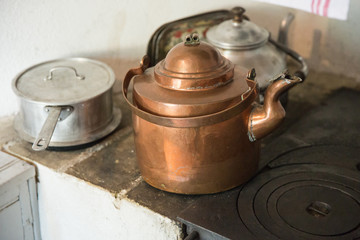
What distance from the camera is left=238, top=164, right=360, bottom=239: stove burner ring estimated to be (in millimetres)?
1134

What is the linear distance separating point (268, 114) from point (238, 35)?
45 cm

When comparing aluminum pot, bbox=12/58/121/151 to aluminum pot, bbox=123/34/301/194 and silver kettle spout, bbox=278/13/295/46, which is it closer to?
aluminum pot, bbox=123/34/301/194

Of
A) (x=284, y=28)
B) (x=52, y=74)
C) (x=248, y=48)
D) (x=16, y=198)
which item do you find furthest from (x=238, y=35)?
(x=16, y=198)

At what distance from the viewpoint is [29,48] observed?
1.61 m

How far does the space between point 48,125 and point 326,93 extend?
1232mm

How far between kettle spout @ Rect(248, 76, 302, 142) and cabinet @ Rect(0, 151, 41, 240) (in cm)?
73

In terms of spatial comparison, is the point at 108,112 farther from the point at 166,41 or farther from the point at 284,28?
the point at 284,28

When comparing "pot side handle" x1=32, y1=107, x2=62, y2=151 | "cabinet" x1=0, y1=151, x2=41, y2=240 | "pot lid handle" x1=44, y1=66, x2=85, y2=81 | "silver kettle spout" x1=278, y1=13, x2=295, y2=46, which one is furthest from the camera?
"silver kettle spout" x1=278, y1=13, x2=295, y2=46

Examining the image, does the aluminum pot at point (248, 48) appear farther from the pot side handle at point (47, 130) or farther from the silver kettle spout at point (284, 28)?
the pot side handle at point (47, 130)

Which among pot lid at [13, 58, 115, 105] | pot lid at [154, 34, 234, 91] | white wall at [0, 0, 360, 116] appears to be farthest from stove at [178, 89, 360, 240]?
white wall at [0, 0, 360, 116]

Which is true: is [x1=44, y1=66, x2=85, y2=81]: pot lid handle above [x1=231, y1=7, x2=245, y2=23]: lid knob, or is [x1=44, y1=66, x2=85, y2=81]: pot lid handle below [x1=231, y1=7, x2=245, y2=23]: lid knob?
below

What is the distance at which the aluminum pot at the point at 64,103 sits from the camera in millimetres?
1416

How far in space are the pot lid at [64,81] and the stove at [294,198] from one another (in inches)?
21.1

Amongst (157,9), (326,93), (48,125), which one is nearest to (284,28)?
(326,93)
